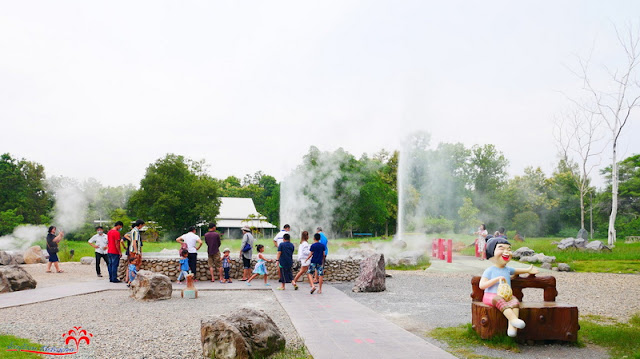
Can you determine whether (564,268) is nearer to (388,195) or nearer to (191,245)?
(191,245)

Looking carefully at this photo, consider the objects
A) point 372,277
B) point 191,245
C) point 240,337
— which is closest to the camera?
point 240,337

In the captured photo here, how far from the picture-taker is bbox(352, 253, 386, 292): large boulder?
11.5m

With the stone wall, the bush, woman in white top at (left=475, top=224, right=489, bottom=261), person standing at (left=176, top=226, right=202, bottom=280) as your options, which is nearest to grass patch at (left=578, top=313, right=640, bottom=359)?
the stone wall

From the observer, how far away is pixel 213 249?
501 inches

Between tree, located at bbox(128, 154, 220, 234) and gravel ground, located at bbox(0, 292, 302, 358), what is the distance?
95.4 feet

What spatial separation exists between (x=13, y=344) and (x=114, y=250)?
7426 mm

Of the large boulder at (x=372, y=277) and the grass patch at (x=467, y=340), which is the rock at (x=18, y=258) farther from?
the grass patch at (x=467, y=340)

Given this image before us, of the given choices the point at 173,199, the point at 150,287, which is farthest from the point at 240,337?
the point at 173,199

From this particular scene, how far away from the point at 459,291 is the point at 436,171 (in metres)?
40.4

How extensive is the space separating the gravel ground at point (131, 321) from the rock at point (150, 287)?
0.20 meters

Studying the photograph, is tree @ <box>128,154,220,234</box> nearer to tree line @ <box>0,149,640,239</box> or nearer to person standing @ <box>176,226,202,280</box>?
tree line @ <box>0,149,640,239</box>

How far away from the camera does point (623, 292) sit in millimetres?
11758

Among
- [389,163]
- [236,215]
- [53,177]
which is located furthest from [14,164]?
[389,163]

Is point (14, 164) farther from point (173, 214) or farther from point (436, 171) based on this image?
point (436, 171)
